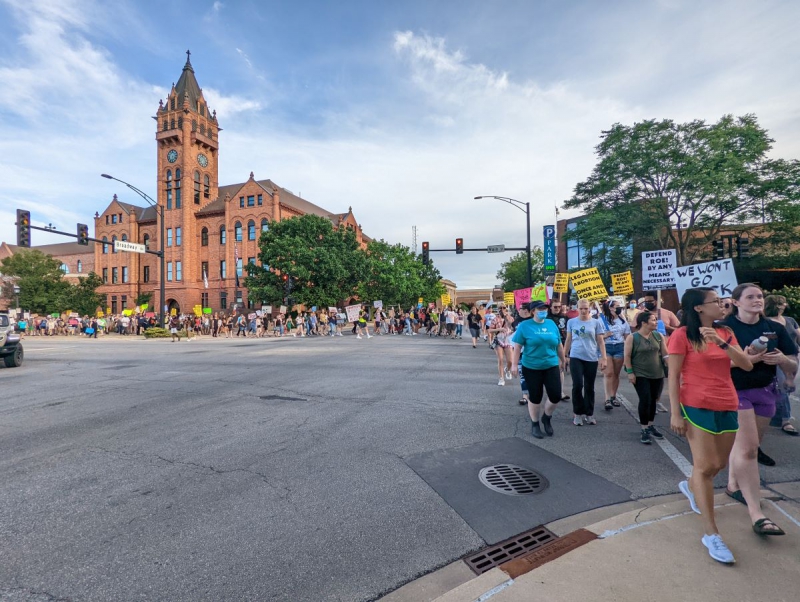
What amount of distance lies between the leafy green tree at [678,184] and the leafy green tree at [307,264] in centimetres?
2005

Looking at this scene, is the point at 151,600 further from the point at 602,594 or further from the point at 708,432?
the point at 708,432

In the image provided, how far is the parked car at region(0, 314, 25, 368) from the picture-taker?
518 inches

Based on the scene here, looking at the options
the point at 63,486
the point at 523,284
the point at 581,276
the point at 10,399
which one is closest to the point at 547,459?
the point at 63,486

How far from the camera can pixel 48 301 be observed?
53094 millimetres

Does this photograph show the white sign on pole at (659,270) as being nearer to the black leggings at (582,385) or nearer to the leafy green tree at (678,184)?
the black leggings at (582,385)

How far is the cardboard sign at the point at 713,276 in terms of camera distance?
6797 mm

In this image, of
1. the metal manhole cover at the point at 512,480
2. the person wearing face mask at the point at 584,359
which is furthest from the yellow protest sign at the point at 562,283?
the metal manhole cover at the point at 512,480

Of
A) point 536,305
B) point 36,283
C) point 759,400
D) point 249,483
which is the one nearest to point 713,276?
point 536,305

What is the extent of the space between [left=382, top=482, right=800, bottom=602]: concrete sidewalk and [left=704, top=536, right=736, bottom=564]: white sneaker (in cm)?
4

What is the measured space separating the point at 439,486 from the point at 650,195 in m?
27.3

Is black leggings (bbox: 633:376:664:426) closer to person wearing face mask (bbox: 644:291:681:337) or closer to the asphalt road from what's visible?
the asphalt road

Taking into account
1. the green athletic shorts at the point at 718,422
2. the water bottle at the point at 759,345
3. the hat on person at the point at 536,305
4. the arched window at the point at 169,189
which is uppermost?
the arched window at the point at 169,189

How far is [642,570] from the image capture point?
2621 mm

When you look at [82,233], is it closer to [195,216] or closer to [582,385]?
[582,385]
